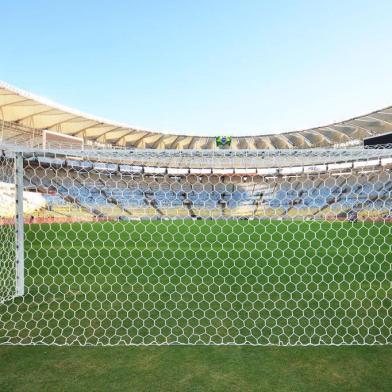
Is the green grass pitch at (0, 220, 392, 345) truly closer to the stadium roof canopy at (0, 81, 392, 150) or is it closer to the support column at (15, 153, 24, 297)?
the support column at (15, 153, 24, 297)

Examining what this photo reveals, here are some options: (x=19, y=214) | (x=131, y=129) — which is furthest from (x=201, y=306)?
(x=131, y=129)

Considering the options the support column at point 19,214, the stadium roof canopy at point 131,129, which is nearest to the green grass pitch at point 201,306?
the support column at point 19,214

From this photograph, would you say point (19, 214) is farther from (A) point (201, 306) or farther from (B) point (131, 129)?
(B) point (131, 129)

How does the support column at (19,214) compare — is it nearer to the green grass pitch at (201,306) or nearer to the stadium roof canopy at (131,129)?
the green grass pitch at (201,306)

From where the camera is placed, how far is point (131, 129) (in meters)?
23.4

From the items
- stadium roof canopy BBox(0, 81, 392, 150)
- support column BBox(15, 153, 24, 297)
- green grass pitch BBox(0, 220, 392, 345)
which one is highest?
stadium roof canopy BBox(0, 81, 392, 150)

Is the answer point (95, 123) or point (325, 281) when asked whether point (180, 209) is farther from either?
point (325, 281)

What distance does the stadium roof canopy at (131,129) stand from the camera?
1747 centimetres

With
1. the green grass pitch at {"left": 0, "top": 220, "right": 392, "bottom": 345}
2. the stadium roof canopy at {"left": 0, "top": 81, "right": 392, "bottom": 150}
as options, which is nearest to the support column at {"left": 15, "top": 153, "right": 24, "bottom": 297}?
the green grass pitch at {"left": 0, "top": 220, "right": 392, "bottom": 345}

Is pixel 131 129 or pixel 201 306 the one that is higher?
pixel 131 129

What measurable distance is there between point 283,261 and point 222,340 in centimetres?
305

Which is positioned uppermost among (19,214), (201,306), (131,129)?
(131,129)

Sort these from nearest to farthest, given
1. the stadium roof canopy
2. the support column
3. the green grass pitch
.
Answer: the green grass pitch → the support column → the stadium roof canopy

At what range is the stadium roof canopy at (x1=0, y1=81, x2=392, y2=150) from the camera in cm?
1747
